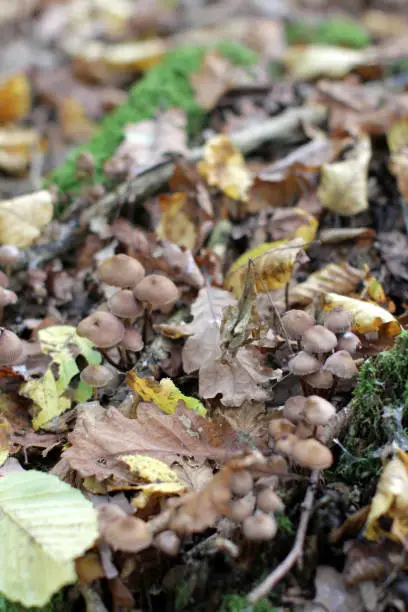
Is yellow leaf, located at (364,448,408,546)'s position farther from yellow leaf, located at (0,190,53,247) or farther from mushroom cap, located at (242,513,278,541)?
yellow leaf, located at (0,190,53,247)

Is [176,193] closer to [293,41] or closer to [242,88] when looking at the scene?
[242,88]

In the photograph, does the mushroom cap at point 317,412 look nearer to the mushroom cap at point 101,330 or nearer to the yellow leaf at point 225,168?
the mushroom cap at point 101,330

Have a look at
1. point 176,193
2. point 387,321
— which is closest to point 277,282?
point 387,321

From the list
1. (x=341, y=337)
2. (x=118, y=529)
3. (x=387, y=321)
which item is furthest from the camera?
(x=387, y=321)

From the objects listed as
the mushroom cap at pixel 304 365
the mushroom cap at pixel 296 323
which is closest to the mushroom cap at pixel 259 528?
the mushroom cap at pixel 304 365

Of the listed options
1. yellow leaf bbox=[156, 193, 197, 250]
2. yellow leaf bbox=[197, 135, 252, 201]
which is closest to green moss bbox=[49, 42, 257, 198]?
yellow leaf bbox=[156, 193, 197, 250]

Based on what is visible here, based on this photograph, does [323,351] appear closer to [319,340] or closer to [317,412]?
[319,340]

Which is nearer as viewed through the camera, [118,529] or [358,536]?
[118,529]
